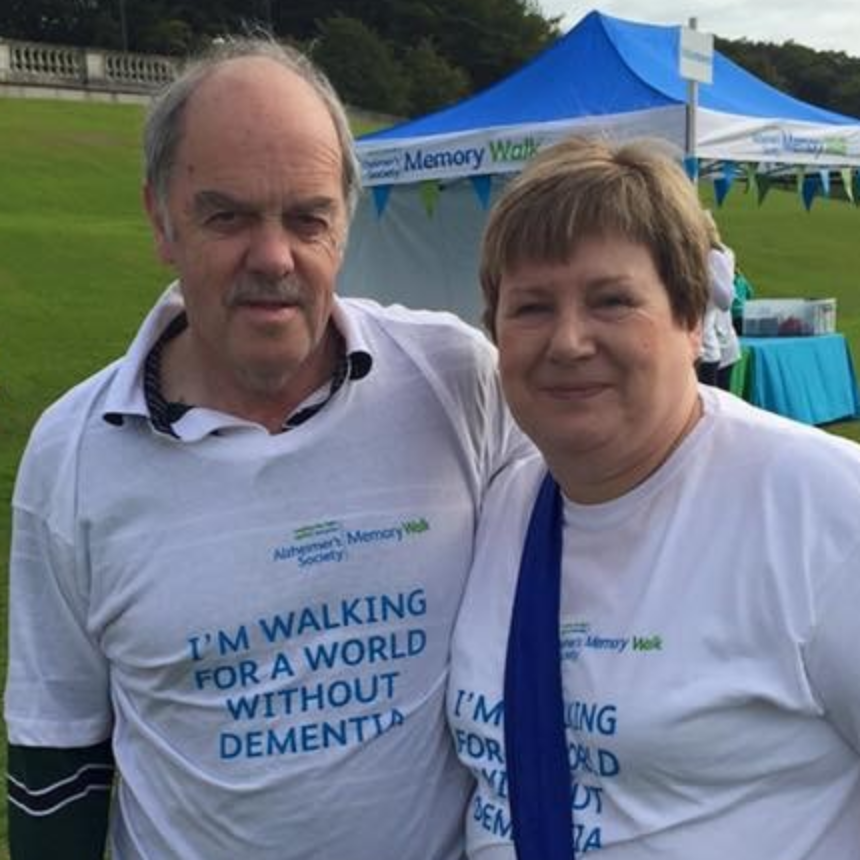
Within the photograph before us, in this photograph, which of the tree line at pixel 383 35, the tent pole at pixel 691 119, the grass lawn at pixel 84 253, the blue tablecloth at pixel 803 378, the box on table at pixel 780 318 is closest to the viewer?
the tent pole at pixel 691 119

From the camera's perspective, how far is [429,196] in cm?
1179

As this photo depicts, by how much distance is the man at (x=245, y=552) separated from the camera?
159 centimetres

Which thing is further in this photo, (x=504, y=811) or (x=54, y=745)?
(x=54, y=745)

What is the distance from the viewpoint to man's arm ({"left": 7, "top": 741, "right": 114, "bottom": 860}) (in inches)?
68.9

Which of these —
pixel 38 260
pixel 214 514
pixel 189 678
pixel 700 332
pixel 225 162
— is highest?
pixel 38 260

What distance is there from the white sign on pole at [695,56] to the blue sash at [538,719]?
6407 mm

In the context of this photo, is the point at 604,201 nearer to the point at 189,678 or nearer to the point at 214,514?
the point at 214,514

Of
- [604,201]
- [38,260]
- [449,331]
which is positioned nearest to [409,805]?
[449,331]

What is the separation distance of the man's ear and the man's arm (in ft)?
2.51

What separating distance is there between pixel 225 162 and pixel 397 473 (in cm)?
52

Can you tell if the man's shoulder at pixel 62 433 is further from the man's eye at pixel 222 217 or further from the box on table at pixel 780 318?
the box on table at pixel 780 318

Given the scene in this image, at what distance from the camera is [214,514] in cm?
163

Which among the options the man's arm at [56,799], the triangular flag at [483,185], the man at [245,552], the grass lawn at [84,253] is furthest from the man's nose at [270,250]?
the triangular flag at [483,185]

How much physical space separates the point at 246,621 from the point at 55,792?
1.49ft
